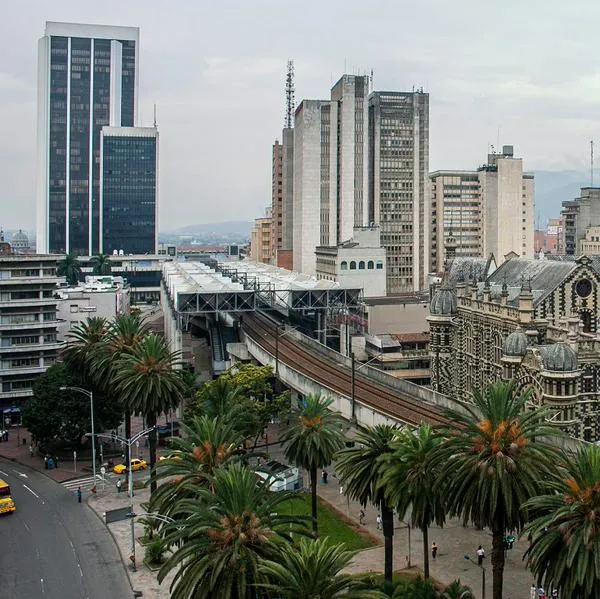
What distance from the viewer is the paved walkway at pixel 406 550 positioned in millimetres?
60031

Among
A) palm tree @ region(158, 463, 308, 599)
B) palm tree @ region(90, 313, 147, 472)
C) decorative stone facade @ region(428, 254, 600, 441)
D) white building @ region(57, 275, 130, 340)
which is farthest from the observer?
white building @ region(57, 275, 130, 340)

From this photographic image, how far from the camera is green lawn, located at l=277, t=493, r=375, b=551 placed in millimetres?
68412

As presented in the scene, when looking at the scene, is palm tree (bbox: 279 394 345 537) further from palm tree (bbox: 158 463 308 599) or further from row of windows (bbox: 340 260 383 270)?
row of windows (bbox: 340 260 383 270)

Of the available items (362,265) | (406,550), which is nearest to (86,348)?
(406,550)

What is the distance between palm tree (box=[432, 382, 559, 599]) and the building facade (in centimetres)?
8670

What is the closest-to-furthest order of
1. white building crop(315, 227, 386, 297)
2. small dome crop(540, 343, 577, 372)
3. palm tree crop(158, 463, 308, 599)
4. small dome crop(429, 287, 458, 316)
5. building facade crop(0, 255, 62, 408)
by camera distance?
palm tree crop(158, 463, 308, 599), small dome crop(540, 343, 577, 372), small dome crop(429, 287, 458, 316), building facade crop(0, 255, 62, 408), white building crop(315, 227, 386, 297)

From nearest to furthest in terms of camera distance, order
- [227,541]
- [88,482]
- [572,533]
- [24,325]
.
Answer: [572,533], [227,541], [88,482], [24,325]

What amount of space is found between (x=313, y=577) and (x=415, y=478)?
1701 cm

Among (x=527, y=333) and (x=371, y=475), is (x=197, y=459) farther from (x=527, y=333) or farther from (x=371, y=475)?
(x=527, y=333)

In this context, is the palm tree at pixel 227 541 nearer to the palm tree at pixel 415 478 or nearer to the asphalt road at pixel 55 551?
the palm tree at pixel 415 478

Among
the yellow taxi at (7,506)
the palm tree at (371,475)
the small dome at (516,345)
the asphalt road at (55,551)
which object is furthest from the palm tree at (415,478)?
the yellow taxi at (7,506)

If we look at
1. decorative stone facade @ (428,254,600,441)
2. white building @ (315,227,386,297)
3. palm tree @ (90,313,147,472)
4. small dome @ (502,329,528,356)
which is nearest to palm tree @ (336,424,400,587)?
decorative stone facade @ (428,254,600,441)

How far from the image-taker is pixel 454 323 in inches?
4328

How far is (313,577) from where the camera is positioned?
3612cm
